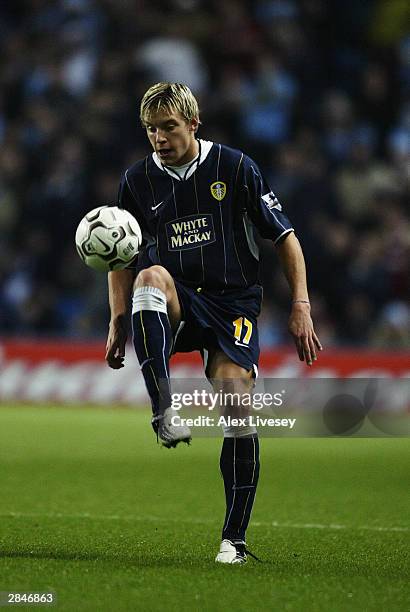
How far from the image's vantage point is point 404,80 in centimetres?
1351

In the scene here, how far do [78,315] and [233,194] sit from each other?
8464 mm

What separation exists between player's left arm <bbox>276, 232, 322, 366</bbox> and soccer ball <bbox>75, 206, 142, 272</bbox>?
59 cm

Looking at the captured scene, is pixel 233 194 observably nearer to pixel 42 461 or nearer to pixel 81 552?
pixel 81 552

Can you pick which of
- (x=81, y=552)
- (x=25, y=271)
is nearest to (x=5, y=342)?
(x=25, y=271)

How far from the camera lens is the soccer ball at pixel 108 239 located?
470 centimetres

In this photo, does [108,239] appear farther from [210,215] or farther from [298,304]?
[298,304]

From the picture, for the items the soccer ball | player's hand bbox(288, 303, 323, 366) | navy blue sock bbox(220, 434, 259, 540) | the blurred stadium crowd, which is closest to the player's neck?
the soccer ball

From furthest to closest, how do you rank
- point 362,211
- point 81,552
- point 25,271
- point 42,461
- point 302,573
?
point 25,271, point 362,211, point 42,461, point 81,552, point 302,573

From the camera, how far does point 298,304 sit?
474cm

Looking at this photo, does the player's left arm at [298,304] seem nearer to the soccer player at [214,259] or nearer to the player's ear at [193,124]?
the soccer player at [214,259]

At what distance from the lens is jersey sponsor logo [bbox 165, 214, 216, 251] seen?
4.86m

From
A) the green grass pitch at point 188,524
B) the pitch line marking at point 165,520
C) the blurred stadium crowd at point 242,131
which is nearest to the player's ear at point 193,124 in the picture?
the green grass pitch at point 188,524

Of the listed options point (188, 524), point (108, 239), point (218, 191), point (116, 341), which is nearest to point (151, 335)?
point (116, 341)

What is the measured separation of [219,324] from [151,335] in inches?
14.3
